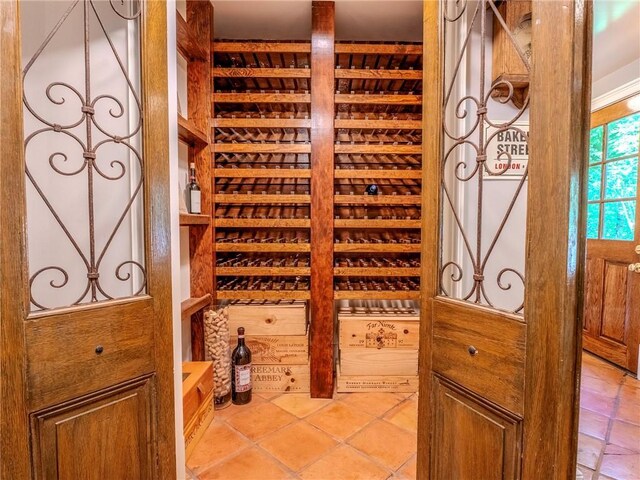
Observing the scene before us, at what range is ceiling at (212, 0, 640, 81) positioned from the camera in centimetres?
208

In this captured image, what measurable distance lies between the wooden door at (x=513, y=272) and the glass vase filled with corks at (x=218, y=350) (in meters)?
1.38

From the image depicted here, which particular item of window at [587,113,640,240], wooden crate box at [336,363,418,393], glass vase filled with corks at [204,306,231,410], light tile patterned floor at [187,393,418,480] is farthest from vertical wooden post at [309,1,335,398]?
window at [587,113,640,240]

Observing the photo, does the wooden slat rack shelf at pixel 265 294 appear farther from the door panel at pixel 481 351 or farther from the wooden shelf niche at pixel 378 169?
the door panel at pixel 481 351

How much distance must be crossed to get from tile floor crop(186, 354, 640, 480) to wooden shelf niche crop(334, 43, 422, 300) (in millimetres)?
746

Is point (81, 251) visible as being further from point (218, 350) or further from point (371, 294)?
point (371, 294)

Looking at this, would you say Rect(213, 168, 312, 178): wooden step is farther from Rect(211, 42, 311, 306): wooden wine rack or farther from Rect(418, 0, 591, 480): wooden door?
Rect(418, 0, 591, 480): wooden door

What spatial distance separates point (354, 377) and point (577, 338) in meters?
A: 1.70

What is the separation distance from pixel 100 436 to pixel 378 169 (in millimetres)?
1990

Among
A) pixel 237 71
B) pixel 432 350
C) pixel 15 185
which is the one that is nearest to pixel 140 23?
pixel 15 185

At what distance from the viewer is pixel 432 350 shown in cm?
114

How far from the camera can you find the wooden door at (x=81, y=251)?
0.87m

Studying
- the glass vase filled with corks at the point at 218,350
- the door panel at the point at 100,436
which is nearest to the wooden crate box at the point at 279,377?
the glass vase filled with corks at the point at 218,350

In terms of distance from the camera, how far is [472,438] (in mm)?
1024

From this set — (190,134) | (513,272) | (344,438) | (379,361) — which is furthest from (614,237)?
(190,134)
